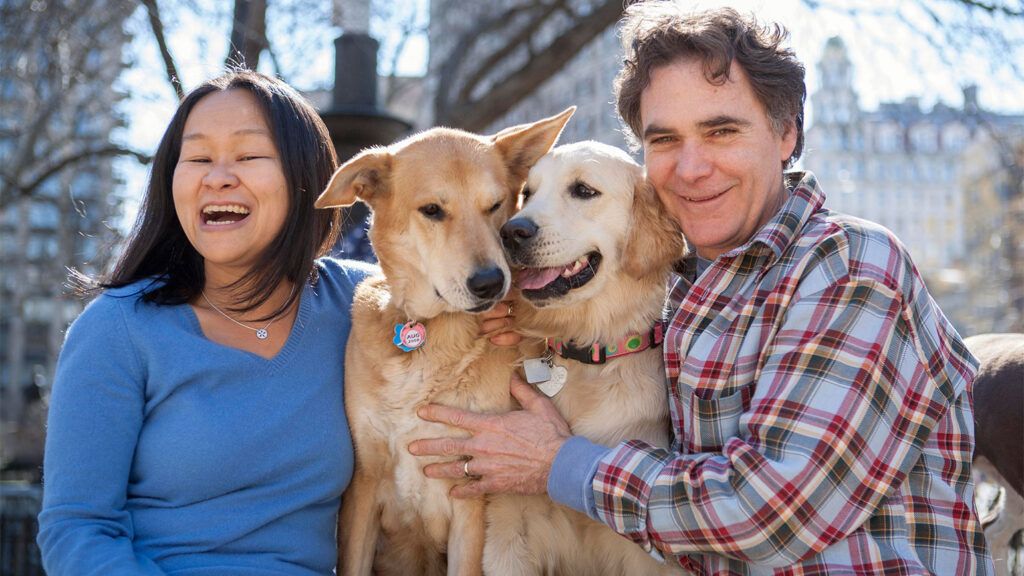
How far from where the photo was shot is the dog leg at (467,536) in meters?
2.71

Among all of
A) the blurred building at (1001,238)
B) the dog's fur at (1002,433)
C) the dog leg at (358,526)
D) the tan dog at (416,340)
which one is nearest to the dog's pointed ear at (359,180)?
the tan dog at (416,340)

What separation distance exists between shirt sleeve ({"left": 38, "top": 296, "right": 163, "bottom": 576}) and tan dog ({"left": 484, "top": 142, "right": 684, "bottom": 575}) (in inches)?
44.2

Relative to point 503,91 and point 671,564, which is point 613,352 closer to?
point 671,564

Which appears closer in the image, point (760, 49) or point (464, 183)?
point (760, 49)

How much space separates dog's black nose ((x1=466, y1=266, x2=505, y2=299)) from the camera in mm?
2701

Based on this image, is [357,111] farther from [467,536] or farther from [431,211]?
[467,536]

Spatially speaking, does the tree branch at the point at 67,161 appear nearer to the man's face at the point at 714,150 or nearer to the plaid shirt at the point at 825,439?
the man's face at the point at 714,150

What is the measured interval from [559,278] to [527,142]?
65 centimetres

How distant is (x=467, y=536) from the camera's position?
272 centimetres

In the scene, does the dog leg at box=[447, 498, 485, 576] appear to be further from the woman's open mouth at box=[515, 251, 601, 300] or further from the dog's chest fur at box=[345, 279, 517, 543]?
the woman's open mouth at box=[515, 251, 601, 300]

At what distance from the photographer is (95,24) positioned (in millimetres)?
7906

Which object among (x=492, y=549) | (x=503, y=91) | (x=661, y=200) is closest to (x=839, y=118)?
(x=503, y=91)

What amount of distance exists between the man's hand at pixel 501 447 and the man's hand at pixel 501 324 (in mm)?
234

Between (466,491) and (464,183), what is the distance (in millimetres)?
1025
